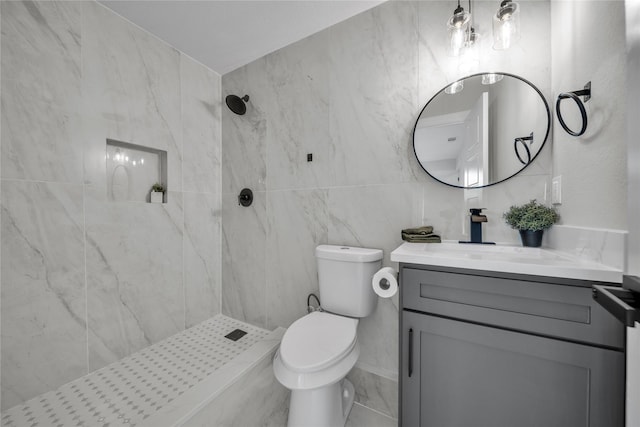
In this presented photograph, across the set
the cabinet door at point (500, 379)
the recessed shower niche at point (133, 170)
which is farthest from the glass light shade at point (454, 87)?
the recessed shower niche at point (133, 170)

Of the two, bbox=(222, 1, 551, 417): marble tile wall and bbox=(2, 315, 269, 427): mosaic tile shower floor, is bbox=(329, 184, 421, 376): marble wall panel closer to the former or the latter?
bbox=(222, 1, 551, 417): marble tile wall

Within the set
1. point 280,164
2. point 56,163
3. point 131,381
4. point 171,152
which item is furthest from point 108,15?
point 131,381

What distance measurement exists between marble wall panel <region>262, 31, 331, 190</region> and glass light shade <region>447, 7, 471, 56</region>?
756 millimetres

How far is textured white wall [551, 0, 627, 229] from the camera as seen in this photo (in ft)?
2.29

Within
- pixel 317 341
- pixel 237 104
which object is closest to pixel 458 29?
pixel 237 104

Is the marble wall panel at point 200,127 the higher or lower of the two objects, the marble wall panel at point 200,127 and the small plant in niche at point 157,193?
the higher

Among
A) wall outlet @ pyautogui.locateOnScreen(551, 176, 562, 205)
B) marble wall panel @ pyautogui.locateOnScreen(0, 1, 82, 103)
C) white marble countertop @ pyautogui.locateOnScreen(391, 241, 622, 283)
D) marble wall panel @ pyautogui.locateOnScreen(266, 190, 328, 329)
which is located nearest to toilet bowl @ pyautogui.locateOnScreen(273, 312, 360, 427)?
marble wall panel @ pyautogui.locateOnScreen(266, 190, 328, 329)

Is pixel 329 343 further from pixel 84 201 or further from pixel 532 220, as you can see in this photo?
pixel 84 201

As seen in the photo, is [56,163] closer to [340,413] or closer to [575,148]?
[340,413]

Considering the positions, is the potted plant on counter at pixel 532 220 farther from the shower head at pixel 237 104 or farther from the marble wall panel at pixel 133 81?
the marble wall panel at pixel 133 81

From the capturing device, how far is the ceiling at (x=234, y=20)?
57.6 inches

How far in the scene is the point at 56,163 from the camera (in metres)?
1.31

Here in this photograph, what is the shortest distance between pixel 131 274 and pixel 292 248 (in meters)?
1.09

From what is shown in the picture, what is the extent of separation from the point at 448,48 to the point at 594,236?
1.11 metres
